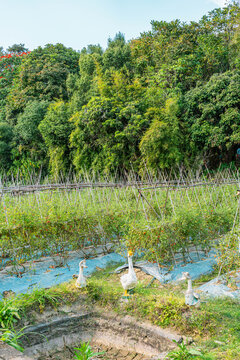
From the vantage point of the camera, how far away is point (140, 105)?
559 inches

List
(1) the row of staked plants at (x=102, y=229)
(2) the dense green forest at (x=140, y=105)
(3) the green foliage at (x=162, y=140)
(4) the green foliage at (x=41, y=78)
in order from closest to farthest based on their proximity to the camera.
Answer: (1) the row of staked plants at (x=102, y=229) < (3) the green foliage at (x=162, y=140) < (2) the dense green forest at (x=140, y=105) < (4) the green foliage at (x=41, y=78)

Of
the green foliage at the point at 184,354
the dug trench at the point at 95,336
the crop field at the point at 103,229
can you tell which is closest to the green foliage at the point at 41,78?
the crop field at the point at 103,229

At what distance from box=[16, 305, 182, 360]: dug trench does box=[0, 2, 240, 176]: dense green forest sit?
9.44m

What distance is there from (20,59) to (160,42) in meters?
10.7

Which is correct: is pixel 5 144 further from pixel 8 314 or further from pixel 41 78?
pixel 8 314

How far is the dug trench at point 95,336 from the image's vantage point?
10.7 feet

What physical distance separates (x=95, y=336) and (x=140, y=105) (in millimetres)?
11696

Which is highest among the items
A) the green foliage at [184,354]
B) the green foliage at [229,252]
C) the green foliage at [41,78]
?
the green foliage at [41,78]

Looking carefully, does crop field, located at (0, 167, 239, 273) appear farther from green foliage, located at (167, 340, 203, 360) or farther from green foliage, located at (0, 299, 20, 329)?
green foliage, located at (167, 340, 203, 360)

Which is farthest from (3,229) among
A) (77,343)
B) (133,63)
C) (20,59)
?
(20,59)

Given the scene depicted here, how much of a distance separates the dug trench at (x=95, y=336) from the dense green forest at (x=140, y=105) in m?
9.44

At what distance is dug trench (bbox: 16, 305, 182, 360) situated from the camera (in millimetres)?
3262

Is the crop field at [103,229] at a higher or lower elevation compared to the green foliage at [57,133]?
lower

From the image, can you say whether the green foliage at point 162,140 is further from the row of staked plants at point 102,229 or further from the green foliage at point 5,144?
the green foliage at point 5,144
